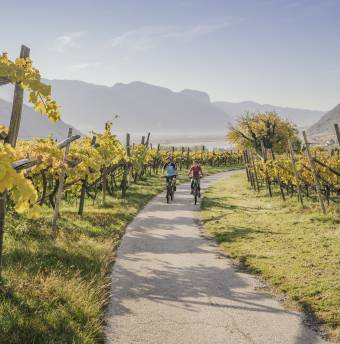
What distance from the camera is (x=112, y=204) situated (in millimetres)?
16125

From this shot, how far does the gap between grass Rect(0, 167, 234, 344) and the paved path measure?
1.20ft

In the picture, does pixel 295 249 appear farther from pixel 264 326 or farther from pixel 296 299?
pixel 264 326

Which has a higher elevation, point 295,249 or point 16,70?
point 16,70

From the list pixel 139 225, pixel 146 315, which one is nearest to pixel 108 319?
pixel 146 315

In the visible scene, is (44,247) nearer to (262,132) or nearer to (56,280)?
(56,280)

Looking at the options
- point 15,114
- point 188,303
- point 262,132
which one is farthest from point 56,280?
point 262,132

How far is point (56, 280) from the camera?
599 centimetres

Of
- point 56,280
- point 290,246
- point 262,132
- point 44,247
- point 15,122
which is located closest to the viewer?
point 15,122

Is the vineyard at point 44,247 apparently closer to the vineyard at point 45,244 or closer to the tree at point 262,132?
the vineyard at point 45,244

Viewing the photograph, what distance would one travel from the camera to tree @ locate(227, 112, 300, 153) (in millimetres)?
48125

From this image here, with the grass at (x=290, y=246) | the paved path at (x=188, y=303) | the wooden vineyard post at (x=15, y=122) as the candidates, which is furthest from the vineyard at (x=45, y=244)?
the grass at (x=290, y=246)

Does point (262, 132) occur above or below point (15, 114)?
above

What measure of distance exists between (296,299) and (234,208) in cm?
1019

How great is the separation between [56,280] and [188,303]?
218 centimetres
